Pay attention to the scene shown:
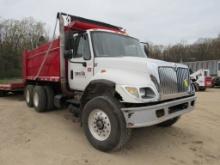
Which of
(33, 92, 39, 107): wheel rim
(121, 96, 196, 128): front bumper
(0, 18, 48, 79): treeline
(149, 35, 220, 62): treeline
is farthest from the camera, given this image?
(149, 35, 220, 62): treeline

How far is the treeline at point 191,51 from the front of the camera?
47.6 meters

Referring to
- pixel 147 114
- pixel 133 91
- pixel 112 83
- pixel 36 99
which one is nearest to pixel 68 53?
pixel 112 83

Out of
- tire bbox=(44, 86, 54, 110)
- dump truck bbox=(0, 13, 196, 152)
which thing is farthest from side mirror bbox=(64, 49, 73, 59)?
tire bbox=(44, 86, 54, 110)

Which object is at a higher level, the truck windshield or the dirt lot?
the truck windshield

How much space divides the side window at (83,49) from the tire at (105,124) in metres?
1.18

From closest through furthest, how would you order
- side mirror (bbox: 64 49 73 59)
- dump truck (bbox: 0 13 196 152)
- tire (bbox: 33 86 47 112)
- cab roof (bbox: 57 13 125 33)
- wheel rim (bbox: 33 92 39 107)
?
dump truck (bbox: 0 13 196 152)
side mirror (bbox: 64 49 73 59)
cab roof (bbox: 57 13 125 33)
tire (bbox: 33 86 47 112)
wheel rim (bbox: 33 92 39 107)

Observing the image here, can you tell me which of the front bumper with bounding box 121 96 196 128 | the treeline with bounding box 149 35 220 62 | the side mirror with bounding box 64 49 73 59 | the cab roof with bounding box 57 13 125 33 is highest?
the treeline with bounding box 149 35 220 62

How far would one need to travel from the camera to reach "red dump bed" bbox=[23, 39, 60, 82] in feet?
20.3

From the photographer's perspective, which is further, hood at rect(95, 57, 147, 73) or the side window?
the side window

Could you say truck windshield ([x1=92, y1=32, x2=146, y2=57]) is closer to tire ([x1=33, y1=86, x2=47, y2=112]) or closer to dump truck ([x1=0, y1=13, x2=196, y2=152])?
dump truck ([x1=0, y1=13, x2=196, y2=152])

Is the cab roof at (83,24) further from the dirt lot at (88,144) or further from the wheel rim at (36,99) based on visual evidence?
the wheel rim at (36,99)

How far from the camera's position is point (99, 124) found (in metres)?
4.19

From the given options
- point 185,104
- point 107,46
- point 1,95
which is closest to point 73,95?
point 107,46

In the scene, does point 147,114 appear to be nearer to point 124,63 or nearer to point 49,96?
point 124,63
